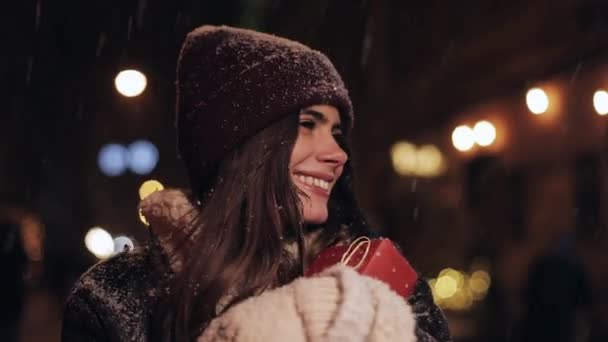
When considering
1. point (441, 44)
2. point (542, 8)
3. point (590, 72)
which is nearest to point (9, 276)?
point (590, 72)

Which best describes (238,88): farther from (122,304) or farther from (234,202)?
(122,304)

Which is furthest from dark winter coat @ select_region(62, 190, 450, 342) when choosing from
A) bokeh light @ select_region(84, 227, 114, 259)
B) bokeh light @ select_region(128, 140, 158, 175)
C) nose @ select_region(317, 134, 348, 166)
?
bokeh light @ select_region(128, 140, 158, 175)

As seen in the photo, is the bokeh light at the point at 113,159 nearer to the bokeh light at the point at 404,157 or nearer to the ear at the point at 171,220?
the bokeh light at the point at 404,157

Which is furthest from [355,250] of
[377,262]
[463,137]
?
[463,137]

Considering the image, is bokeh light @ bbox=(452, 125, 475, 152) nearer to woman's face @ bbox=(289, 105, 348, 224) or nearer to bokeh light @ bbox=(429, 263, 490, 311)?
bokeh light @ bbox=(429, 263, 490, 311)

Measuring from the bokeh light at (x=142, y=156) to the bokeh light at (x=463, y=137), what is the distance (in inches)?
643

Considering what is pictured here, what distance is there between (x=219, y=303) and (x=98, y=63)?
97.9 feet

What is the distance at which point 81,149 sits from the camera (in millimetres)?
36438

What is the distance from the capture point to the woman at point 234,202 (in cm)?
311

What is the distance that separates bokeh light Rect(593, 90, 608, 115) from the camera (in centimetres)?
1452

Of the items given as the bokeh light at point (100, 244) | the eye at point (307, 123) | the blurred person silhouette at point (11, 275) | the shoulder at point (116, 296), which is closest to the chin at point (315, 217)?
the eye at point (307, 123)

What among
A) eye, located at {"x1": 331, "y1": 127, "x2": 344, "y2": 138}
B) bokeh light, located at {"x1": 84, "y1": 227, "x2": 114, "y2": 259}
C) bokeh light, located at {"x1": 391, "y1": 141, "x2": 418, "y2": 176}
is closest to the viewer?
eye, located at {"x1": 331, "y1": 127, "x2": 344, "y2": 138}

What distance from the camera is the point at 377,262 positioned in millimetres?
3037

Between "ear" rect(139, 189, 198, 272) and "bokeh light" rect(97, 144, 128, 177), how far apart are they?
32817 mm
